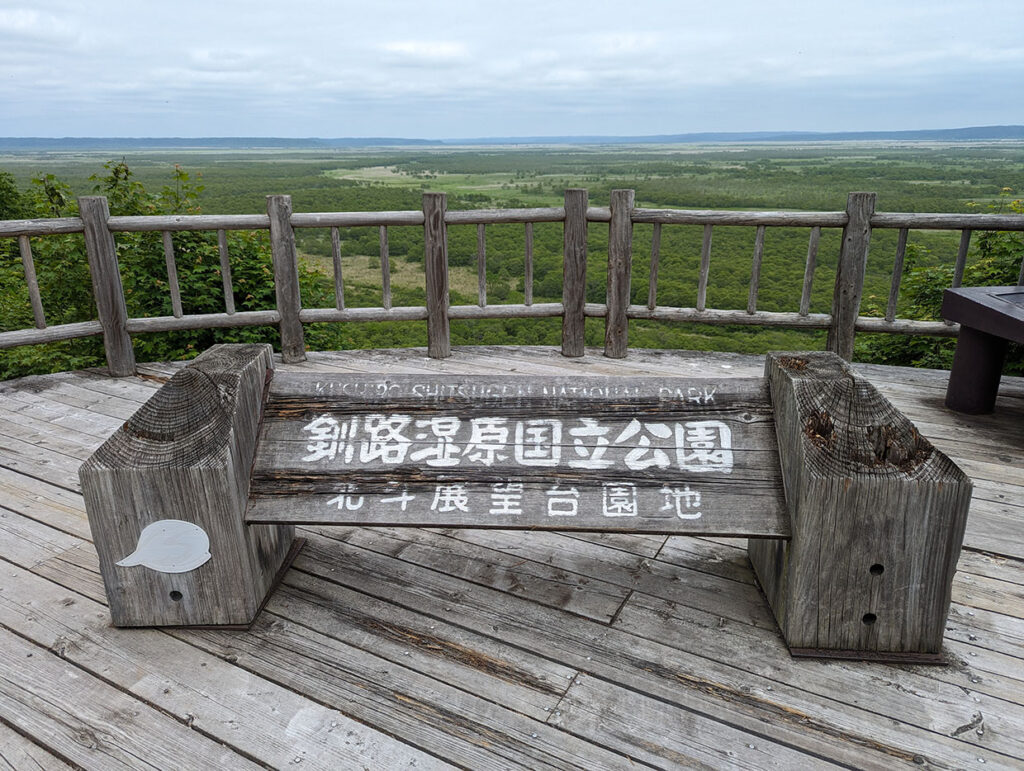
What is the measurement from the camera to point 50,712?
192 centimetres

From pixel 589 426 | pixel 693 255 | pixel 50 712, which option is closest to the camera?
pixel 50 712

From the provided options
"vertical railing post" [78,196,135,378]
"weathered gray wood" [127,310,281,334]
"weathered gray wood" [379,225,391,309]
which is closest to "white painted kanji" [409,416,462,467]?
"weathered gray wood" [379,225,391,309]

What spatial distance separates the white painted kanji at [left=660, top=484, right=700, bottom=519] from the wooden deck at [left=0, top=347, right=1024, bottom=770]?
391 millimetres

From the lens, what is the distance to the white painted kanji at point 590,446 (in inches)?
86.9

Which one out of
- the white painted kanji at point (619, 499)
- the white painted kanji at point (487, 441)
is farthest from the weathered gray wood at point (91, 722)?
the white painted kanji at point (619, 499)

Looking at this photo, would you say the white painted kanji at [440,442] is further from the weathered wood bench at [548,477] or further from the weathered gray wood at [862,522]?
the weathered gray wood at [862,522]

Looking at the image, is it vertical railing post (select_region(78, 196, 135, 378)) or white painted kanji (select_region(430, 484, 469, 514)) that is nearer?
white painted kanji (select_region(430, 484, 469, 514))

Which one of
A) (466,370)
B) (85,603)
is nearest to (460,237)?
(466,370)

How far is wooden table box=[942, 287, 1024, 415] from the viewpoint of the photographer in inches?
151

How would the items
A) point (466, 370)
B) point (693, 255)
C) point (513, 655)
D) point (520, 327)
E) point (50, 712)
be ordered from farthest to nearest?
point (693, 255) → point (520, 327) → point (466, 370) → point (513, 655) → point (50, 712)

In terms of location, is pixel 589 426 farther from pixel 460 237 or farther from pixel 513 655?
pixel 460 237

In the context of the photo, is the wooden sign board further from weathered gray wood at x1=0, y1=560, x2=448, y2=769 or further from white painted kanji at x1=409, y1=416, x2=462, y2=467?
weathered gray wood at x1=0, y1=560, x2=448, y2=769

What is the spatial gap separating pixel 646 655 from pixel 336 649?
893 mm

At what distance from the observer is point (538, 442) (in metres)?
2.25
